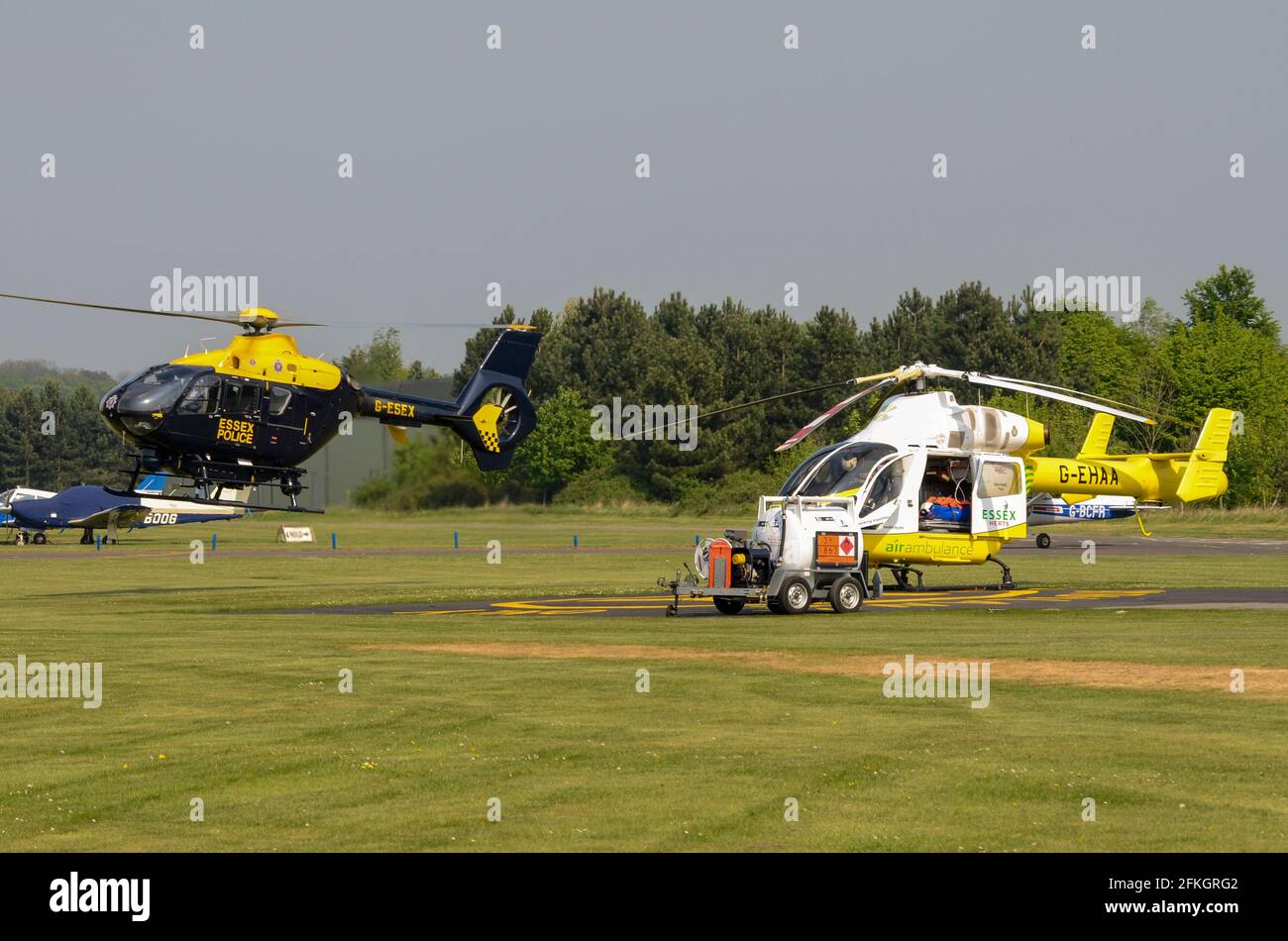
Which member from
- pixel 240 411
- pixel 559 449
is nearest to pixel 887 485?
pixel 240 411

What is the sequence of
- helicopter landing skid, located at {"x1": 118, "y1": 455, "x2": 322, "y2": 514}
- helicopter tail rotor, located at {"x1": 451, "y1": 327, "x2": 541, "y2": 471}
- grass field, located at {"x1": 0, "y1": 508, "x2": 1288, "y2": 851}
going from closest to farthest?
grass field, located at {"x1": 0, "y1": 508, "x2": 1288, "y2": 851} → helicopter landing skid, located at {"x1": 118, "y1": 455, "x2": 322, "y2": 514} → helicopter tail rotor, located at {"x1": 451, "y1": 327, "x2": 541, "y2": 471}

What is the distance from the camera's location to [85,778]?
622 inches

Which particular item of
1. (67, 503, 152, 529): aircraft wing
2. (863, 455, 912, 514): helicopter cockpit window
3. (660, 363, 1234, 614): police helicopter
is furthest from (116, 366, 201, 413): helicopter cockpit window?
(67, 503, 152, 529): aircraft wing

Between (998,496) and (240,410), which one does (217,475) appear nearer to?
(240,410)

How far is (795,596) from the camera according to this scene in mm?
36281

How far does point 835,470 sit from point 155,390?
17.4 meters

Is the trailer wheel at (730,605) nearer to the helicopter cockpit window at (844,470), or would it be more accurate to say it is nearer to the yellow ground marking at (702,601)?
the yellow ground marking at (702,601)

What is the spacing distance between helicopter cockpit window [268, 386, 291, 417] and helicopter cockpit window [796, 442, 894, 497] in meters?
13.8

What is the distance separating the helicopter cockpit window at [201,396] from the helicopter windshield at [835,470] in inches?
586

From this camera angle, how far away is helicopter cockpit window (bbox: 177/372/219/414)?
39.3m

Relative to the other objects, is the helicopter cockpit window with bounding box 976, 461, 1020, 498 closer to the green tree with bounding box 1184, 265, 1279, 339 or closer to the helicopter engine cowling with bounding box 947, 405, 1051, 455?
the helicopter engine cowling with bounding box 947, 405, 1051, 455

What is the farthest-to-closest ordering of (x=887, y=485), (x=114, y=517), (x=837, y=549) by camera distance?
1. (x=114, y=517)
2. (x=887, y=485)
3. (x=837, y=549)

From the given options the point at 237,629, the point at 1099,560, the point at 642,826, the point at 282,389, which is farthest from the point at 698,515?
the point at 642,826
